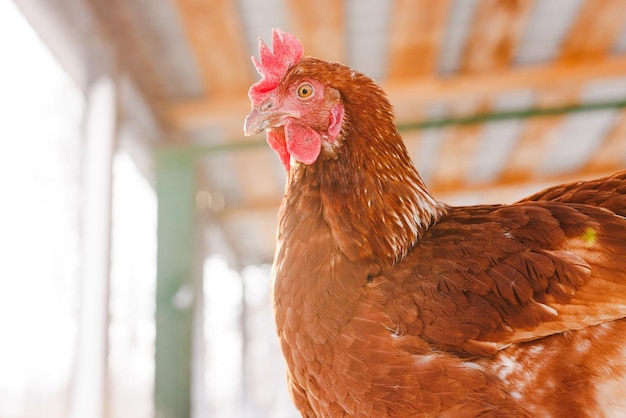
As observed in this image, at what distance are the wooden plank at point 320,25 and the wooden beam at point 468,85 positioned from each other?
0.82ft

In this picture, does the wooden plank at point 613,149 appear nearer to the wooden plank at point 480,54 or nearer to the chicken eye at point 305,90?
the wooden plank at point 480,54

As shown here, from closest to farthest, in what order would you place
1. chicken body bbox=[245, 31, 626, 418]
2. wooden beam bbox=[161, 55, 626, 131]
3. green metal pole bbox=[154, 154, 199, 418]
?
1. chicken body bbox=[245, 31, 626, 418]
2. green metal pole bbox=[154, 154, 199, 418]
3. wooden beam bbox=[161, 55, 626, 131]

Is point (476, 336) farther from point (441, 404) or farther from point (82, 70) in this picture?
point (82, 70)

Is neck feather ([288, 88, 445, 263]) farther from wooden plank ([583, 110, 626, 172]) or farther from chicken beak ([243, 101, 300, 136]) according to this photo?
wooden plank ([583, 110, 626, 172])

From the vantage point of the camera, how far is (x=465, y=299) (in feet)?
2.51

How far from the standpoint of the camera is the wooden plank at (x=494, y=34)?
6.51 feet

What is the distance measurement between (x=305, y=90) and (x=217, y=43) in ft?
3.86

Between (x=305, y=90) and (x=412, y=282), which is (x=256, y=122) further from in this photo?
(x=412, y=282)

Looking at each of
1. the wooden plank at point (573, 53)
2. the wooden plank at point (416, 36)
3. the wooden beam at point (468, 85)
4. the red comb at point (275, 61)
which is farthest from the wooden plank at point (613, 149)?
the red comb at point (275, 61)

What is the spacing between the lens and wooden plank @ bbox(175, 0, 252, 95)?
1842mm

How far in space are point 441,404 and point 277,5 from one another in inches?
59.9

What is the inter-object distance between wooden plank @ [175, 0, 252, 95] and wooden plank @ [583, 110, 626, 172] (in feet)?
4.07

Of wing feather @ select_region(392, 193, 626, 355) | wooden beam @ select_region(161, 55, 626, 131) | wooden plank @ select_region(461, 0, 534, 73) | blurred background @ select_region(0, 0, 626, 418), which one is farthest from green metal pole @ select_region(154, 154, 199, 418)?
wooden plank @ select_region(461, 0, 534, 73)

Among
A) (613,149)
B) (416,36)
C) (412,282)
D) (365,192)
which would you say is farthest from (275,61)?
(613,149)
